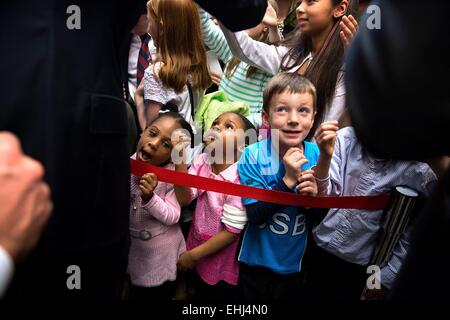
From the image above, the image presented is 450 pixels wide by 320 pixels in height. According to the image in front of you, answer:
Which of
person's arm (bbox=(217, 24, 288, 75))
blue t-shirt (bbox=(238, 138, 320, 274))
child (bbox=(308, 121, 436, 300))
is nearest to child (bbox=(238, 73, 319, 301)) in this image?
blue t-shirt (bbox=(238, 138, 320, 274))

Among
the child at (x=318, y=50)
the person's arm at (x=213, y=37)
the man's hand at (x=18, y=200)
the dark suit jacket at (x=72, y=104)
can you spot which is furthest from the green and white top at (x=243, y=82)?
the man's hand at (x=18, y=200)

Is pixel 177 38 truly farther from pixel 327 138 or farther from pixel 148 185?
pixel 327 138

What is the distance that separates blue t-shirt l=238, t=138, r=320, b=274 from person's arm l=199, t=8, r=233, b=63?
0.86 m

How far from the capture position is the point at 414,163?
1.73 meters

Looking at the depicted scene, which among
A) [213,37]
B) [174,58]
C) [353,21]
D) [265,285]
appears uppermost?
[353,21]

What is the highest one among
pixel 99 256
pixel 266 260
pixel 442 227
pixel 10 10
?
pixel 10 10

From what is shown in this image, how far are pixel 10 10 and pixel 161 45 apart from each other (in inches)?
52.0

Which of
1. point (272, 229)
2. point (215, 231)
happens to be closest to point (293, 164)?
point (272, 229)

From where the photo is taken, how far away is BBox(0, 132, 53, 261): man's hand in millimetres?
666

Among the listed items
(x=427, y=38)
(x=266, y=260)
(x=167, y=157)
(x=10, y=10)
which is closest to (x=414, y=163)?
(x=266, y=260)

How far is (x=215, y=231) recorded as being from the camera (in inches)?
77.2

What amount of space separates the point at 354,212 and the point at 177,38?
3.88ft
